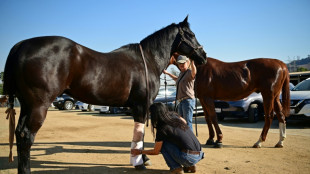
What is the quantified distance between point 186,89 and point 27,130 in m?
2.95

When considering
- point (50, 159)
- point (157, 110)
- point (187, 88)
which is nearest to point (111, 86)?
point (157, 110)

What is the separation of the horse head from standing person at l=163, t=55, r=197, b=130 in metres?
0.30

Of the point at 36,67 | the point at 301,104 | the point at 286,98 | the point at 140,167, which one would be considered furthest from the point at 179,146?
the point at 301,104

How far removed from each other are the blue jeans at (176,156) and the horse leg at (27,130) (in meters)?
1.69

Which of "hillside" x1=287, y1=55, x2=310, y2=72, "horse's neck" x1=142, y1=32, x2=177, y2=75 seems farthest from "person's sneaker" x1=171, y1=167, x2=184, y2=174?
→ "hillside" x1=287, y1=55, x2=310, y2=72

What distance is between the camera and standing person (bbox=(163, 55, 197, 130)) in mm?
4645

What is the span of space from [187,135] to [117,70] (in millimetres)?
1374

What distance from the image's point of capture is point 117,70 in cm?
338

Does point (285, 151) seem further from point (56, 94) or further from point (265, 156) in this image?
point (56, 94)

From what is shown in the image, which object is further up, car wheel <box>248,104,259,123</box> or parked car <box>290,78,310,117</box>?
parked car <box>290,78,310,117</box>

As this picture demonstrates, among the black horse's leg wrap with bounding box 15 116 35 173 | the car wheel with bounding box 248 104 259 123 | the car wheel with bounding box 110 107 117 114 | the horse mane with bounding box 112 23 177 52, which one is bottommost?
the car wheel with bounding box 110 107 117 114

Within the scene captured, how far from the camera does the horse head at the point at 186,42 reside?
424cm

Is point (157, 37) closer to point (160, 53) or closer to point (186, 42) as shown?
point (160, 53)

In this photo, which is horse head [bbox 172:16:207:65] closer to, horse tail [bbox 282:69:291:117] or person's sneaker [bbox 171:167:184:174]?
person's sneaker [bbox 171:167:184:174]
